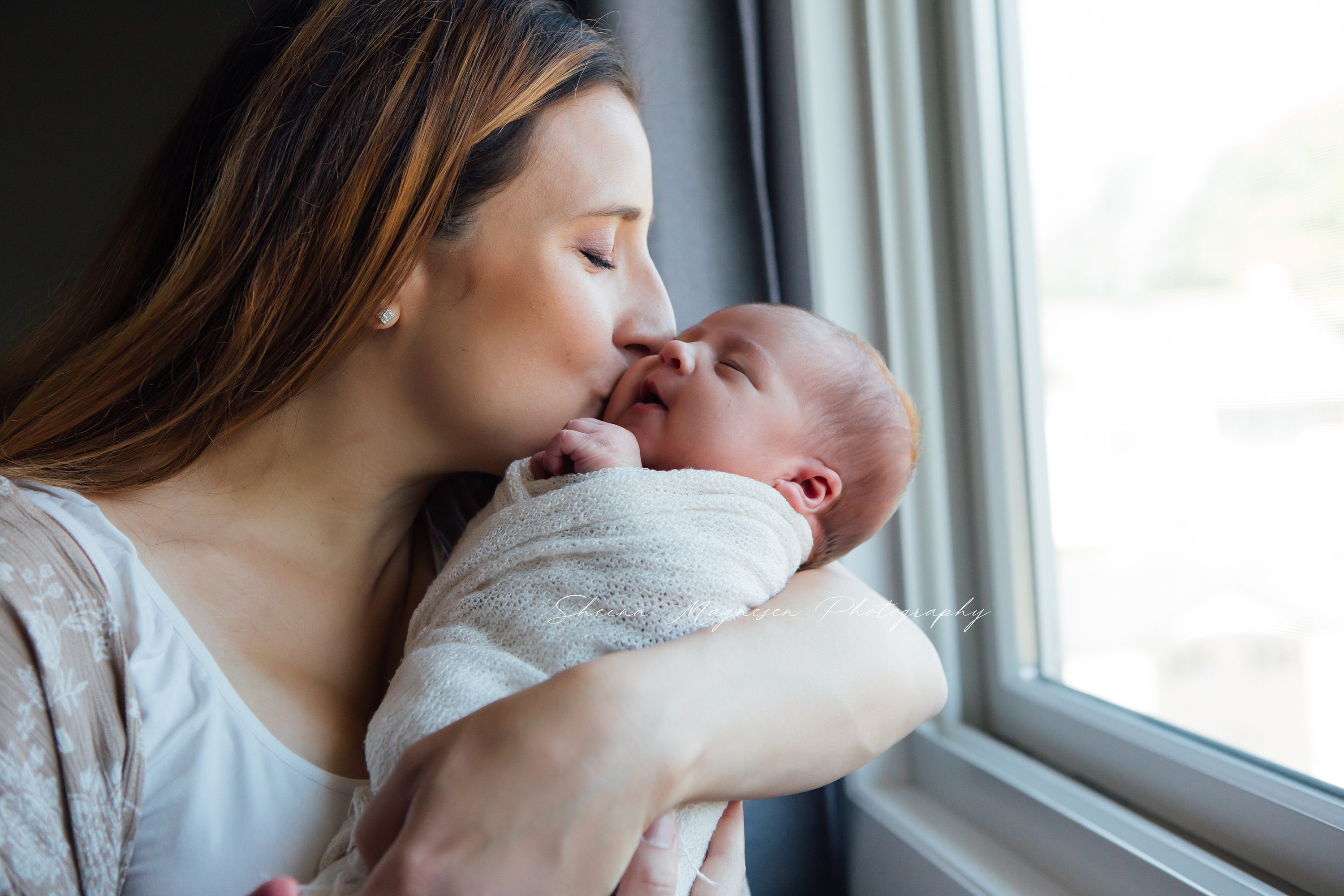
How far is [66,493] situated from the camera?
898mm

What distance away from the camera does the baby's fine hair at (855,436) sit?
1.02 meters

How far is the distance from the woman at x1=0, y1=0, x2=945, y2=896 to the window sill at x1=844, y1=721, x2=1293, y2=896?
0.90 feet

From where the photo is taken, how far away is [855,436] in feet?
3.35

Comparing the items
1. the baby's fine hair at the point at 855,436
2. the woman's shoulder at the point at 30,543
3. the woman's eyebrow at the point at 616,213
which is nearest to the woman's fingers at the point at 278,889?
the woman's shoulder at the point at 30,543

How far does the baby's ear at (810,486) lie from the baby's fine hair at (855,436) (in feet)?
0.05

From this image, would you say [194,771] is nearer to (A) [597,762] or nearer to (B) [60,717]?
(B) [60,717]

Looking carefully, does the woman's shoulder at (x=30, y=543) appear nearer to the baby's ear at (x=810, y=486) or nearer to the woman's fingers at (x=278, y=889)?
the woman's fingers at (x=278, y=889)

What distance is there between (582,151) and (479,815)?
808mm

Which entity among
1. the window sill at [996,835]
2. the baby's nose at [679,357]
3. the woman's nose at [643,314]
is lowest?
the window sill at [996,835]

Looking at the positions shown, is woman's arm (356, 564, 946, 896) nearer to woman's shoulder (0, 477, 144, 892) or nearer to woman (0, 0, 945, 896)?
woman (0, 0, 945, 896)

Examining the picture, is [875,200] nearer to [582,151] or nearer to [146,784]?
[582,151]

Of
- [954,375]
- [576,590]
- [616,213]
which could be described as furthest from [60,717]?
[954,375]

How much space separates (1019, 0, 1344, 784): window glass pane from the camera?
0.85 meters

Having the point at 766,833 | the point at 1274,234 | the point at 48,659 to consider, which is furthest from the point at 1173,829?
the point at 48,659
